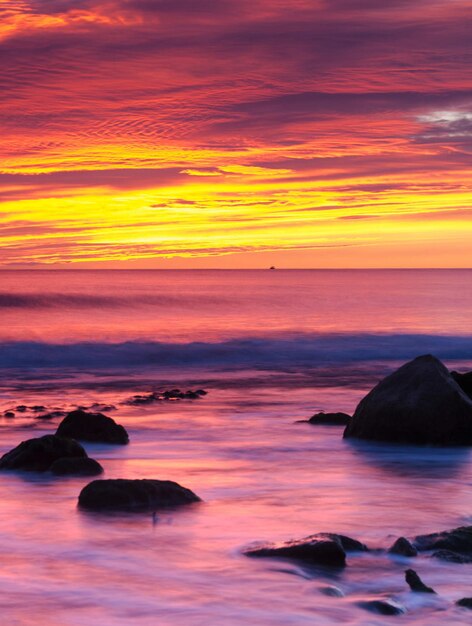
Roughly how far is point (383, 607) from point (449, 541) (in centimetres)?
142

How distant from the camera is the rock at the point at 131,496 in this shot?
851 centimetres

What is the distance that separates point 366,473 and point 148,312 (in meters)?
42.3

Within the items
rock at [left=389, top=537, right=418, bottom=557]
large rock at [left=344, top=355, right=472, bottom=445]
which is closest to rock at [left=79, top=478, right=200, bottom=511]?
rock at [left=389, top=537, right=418, bottom=557]

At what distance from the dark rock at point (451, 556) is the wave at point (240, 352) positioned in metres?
20.2

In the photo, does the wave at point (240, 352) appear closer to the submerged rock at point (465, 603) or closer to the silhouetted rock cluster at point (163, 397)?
the silhouetted rock cluster at point (163, 397)

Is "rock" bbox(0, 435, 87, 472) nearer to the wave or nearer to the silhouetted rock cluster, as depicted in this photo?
the silhouetted rock cluster

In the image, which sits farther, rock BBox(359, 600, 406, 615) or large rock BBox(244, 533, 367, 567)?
large rock BBox(244, 533, 367, 567)

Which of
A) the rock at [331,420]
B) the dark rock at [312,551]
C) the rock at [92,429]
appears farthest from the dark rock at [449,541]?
the rock at [331,420]

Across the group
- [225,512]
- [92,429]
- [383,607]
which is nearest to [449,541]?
[383,607]

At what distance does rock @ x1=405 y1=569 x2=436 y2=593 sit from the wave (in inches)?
820

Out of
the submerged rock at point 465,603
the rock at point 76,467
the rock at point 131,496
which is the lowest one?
the rock at point 76,467

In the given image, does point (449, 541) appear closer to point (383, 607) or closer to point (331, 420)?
point (383, 607)

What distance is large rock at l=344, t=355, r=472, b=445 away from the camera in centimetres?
1230

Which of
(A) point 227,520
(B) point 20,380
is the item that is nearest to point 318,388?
(B) point 20,380
